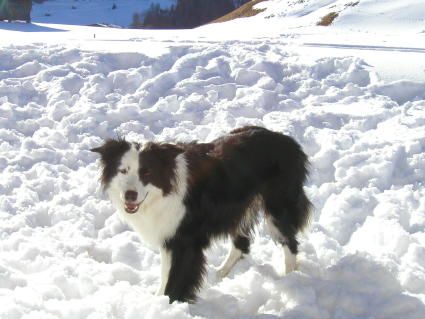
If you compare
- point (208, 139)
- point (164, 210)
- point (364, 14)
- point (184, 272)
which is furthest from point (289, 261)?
point (364, 14)

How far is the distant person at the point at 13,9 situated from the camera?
24.8 m

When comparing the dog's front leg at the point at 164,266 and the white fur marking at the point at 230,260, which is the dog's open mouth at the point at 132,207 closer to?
the dog's front leg at the point at 164,266

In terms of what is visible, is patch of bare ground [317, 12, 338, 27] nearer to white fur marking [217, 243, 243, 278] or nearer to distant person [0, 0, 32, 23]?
distant person [0, 0, 32, 23]

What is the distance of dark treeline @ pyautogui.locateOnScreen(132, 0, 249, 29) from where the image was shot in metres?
90.2

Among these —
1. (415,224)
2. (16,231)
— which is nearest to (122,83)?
(16,231)

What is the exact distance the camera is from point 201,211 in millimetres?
5039

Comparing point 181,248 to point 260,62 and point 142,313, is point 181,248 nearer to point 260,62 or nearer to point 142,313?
point 142,313

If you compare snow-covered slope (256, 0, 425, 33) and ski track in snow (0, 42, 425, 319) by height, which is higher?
snow-covered slope (256, 0, 425, 33)

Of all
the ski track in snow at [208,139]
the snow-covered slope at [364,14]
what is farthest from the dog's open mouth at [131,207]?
the snow-covered slope at [364,14]

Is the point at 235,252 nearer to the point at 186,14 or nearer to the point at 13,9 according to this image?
the point at 13,9

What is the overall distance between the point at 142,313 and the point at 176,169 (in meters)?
1.22

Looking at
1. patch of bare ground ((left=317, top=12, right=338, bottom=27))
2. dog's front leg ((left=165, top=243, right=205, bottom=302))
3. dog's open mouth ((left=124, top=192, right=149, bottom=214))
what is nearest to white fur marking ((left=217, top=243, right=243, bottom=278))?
dog's front leg ((left=165, top=243, right=205, bottom=302))

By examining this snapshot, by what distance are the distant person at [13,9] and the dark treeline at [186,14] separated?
64.7m

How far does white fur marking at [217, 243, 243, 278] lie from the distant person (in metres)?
22.0
